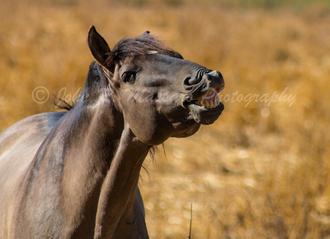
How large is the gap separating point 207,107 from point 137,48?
454 millimetres

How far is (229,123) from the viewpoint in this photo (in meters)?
11.2

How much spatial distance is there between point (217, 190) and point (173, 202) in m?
0.62

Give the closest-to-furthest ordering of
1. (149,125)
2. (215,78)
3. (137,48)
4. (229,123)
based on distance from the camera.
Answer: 1. (215,78)
2. (149,125)
3. (137,48)
4. (229,123)

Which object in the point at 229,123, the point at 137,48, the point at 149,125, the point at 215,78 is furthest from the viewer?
the point at 229,123

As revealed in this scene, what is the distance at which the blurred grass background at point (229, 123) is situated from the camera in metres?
6.68

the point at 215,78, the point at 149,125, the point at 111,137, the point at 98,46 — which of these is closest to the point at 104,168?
the point at 111,137

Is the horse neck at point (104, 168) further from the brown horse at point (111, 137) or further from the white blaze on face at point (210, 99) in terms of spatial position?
the white blaze on face at point (210, 99)

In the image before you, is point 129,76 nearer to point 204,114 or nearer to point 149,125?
point 149,125

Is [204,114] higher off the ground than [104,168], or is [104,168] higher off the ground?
[204,114]

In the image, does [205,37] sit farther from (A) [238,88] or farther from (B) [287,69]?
(A) [238,88]

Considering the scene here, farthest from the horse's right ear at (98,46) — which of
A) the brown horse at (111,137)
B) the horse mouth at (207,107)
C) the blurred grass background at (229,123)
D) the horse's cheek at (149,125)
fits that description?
the blurred grass background at (229,123)

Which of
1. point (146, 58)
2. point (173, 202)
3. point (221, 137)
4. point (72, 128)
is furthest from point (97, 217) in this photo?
point (221, 137)

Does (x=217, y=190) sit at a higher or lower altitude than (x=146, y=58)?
lower

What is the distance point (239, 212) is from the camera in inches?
273
